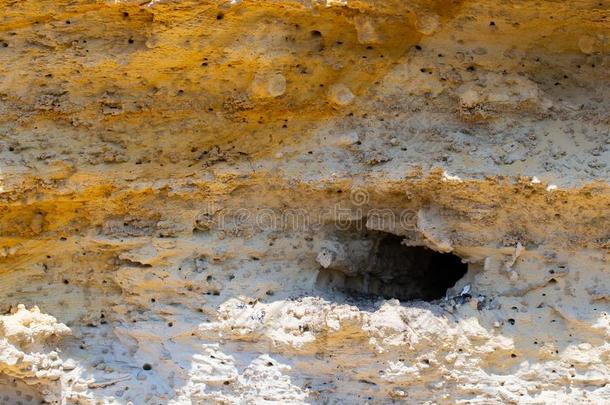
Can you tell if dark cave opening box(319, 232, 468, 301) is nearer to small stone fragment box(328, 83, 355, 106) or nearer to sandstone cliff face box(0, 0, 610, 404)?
sandstone cliff face box(0, 0, 610, 404)

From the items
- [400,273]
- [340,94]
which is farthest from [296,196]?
[400,273]

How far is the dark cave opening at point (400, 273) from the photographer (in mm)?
4000

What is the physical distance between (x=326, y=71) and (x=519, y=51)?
2.67 ft

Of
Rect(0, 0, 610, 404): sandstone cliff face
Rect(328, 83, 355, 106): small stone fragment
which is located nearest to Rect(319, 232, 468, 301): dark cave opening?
Rect(0, 0, 610, 404): sandstone cliff face

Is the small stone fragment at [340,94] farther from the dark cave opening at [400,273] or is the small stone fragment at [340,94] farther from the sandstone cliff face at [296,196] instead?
the dark cave opening at [400,273]

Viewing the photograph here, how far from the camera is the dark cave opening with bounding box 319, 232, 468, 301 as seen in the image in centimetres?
400

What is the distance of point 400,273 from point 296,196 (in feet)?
2.23

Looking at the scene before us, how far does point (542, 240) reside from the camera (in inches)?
144

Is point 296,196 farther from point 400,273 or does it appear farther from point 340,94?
point 400,273

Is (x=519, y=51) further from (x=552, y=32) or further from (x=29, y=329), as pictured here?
(x=29, y=329)

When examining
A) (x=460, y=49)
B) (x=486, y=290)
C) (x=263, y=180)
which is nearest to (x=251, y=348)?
(x=263, y=180)

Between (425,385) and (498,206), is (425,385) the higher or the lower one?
the lower one

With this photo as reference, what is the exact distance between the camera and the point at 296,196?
383 centimetres

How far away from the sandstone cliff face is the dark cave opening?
4.9 inches
